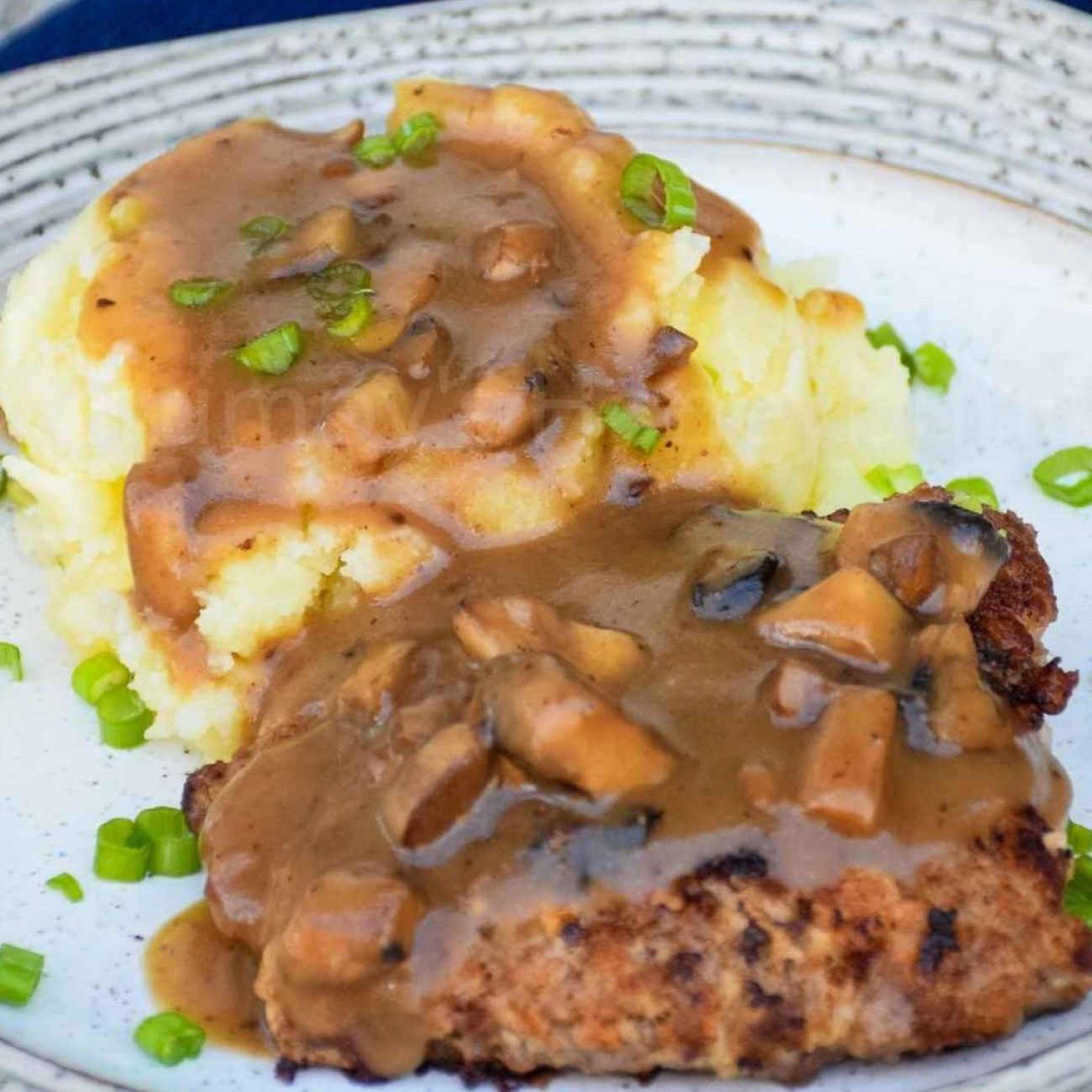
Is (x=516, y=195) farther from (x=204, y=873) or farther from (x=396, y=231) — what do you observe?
(x=204, y=873)

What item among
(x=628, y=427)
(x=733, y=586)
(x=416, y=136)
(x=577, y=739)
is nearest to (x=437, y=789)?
(x=577, y=739)

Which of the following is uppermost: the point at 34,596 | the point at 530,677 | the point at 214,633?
the point at 530,677

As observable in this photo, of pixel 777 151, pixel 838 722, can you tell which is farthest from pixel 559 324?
pixel 777 151

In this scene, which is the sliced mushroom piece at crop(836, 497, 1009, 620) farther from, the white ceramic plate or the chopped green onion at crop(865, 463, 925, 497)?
the chopped green onion at crop(865, 463, 925, 497)

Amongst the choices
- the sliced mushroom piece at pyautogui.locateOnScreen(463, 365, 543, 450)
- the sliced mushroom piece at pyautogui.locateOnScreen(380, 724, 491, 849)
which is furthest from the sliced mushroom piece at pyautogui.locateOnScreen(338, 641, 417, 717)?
the sliced mushroom piece at pyautogui.locateOnScreen(463, 365, 543, 450)

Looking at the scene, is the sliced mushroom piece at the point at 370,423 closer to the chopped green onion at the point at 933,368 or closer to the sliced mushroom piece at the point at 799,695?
the sliced mushroom piece at the point at 799,695

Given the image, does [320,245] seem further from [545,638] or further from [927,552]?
[927,552]

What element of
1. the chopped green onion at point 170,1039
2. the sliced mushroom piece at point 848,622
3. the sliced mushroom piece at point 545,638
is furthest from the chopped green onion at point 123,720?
the sliced mushroom piece at point 848,622
